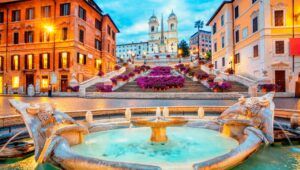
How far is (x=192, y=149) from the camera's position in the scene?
230 inches

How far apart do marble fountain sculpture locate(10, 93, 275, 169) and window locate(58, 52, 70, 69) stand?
91.6 ft

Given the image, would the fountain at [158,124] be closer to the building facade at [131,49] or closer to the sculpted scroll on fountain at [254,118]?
the sculpted scroll on fountain at [254,118]

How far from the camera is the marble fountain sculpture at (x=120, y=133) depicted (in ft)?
12.5

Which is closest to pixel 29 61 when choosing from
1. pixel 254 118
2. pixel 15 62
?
pixel 15 62

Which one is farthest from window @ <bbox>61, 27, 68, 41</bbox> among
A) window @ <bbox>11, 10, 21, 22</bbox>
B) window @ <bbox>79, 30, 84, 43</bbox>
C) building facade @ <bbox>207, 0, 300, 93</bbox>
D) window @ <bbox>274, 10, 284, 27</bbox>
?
window @ <bbox>274, 10, 284, 27</bbox>

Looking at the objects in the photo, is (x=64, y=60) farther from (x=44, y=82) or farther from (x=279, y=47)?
(x=279, y=47)

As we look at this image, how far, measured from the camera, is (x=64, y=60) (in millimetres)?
32969

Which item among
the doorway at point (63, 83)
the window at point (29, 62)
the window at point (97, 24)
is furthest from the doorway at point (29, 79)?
the window at point (97, 24)

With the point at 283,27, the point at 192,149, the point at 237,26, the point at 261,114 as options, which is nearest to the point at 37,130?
the point at 192,149

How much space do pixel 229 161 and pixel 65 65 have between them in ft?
106

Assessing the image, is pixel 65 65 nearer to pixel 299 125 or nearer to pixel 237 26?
pixel 237 26

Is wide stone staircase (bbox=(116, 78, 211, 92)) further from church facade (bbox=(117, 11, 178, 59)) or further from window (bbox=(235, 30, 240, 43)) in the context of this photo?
church facade (bbox=(117, 11, 178, 59))

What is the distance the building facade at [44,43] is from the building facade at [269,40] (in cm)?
2405

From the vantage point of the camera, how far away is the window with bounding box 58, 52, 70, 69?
32.7 metres
